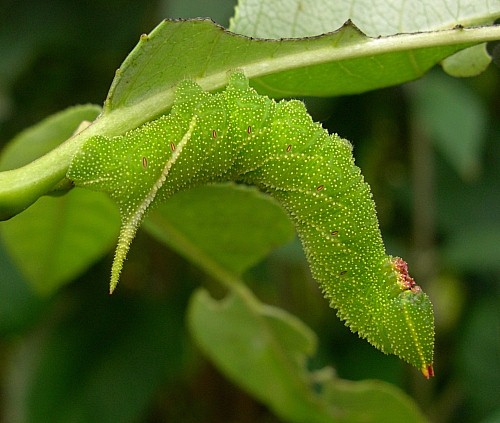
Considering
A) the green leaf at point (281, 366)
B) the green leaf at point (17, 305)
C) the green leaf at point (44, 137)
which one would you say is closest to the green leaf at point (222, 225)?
the green leaf at point (281, 366)

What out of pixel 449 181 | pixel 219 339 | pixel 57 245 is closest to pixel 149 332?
pixel 219 339

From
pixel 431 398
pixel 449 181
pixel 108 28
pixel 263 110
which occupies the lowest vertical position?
pixel 431 398

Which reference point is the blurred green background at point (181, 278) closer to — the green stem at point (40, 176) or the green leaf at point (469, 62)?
the green leaf at point (469, 62)

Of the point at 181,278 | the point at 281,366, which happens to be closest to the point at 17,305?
the point at 181,278

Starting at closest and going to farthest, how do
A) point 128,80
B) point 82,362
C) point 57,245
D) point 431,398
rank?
point 128,80, point 57,245, point 82,362, point 431,398

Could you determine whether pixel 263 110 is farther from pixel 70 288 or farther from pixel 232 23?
pixel 70 288

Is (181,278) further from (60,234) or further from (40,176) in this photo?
(40,176)

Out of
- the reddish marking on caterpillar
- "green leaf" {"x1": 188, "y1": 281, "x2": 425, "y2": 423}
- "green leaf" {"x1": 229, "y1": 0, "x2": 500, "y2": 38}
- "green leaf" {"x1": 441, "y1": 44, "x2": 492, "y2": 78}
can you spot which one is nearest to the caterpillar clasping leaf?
the reddish marking on caterpillar
